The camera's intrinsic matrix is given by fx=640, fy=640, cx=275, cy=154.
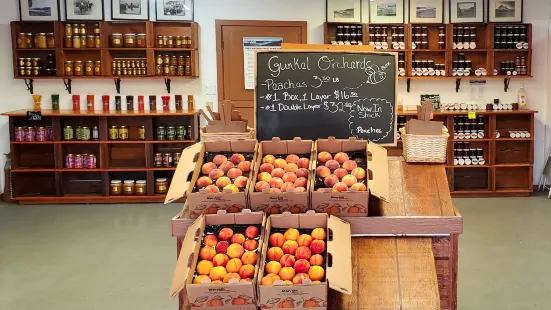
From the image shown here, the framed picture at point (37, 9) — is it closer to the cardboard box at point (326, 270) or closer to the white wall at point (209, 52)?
the white wall at point (209, 52)

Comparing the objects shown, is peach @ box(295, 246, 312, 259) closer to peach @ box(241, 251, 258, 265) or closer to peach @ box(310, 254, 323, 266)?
peach @ box(310, 254, 323, 266)

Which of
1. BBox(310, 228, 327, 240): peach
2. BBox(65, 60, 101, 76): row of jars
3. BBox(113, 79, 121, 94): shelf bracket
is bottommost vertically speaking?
BBox(310, 228, 327, 240): peach

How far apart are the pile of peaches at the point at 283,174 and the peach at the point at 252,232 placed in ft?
0.56

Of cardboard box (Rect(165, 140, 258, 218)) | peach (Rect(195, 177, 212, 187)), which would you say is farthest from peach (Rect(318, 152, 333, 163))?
peach (Rect(195, 177, 212, 187))

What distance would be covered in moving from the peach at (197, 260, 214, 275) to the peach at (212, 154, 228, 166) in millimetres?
591

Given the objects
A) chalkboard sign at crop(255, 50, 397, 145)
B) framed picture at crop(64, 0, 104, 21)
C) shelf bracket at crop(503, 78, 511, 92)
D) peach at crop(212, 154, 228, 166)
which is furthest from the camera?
shelf bracket at crop(503, 78, 511, 92)

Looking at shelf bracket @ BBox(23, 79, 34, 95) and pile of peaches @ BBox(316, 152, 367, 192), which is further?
shelf bracket @ BBox(23, 79, 34, 95)

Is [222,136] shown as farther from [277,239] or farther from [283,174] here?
[277,239]

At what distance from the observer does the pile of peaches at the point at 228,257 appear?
2191 millimetres

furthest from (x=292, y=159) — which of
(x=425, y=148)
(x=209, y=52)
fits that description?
(x=209, y=52)

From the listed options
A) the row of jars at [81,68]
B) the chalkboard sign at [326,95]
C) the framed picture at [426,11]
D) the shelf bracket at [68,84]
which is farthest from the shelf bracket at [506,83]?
the shelf bracket at [68,84]

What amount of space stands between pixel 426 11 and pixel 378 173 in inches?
239

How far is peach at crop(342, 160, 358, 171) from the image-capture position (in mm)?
2662

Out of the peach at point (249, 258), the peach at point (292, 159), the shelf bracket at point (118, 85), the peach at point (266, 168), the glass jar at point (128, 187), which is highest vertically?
the shelf bracket at point (118, 85)
